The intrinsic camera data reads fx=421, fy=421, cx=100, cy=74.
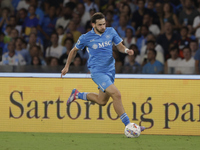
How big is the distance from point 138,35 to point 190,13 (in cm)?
145

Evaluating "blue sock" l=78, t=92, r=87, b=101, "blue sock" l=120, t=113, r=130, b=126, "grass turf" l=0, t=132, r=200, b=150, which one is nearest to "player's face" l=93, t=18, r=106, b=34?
"blue sock" l=78, t=92, r=87, b=101

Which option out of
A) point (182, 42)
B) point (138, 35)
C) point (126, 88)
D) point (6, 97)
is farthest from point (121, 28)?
point (6, 97)

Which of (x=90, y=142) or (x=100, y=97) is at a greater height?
(x=100, y=97)

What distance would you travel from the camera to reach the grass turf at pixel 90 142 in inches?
238

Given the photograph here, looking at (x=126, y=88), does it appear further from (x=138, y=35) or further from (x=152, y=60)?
(x=138, y=35)

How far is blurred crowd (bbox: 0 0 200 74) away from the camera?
9391mm

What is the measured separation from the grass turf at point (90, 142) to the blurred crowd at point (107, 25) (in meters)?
1.92

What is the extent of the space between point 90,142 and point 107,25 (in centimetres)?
468

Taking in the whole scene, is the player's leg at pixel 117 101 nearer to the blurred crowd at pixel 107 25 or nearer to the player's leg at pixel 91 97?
the player's leg at pixel 91 97

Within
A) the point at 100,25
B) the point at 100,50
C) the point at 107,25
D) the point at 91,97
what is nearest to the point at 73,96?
the point at 91,97

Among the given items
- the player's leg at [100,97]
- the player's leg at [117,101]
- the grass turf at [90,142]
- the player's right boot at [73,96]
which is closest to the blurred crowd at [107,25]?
the player's right boot at [73,96]

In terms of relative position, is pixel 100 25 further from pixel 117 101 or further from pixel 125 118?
pixel 125 118

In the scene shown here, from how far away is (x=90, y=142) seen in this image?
21.5 ft

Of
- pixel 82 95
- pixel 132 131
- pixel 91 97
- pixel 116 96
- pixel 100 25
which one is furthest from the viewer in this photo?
pixel 82 95
